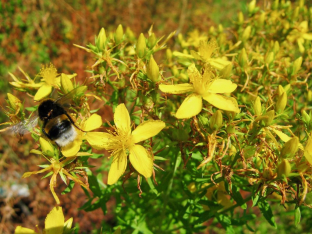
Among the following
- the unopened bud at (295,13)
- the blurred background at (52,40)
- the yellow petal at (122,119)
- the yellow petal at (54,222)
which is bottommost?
the blurred background at (52,40)

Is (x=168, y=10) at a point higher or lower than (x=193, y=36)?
lower

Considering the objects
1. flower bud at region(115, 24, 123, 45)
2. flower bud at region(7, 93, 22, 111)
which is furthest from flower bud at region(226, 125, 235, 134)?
flower bud at region(7, 93, 22, 111)

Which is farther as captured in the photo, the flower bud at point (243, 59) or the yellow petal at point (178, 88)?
the flower bud at point (243, 59)

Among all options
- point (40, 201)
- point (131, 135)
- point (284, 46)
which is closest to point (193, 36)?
point (284, 46)

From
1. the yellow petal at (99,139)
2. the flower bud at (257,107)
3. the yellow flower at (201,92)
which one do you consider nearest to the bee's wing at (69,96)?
the yellow petal at (99,139)

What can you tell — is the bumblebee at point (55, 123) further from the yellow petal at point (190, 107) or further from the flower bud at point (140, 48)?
the yellow petal at point (190, 107)

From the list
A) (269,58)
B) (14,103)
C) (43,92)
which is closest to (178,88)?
(269,58)

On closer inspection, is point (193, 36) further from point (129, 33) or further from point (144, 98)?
point (144, 98)
